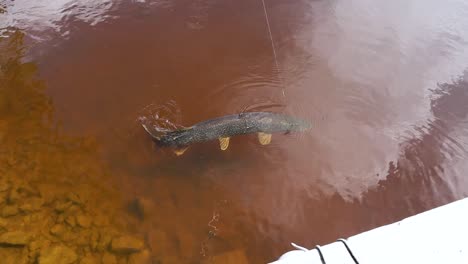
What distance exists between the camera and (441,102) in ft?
17.1

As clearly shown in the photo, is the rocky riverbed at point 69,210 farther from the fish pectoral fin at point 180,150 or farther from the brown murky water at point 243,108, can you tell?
the fish pectoral fin at point 180,150

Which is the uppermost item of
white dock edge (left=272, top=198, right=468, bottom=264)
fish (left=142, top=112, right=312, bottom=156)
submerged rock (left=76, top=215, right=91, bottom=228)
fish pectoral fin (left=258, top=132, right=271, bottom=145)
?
white dock edge (left=272, top=198, right=468, bottom=264)

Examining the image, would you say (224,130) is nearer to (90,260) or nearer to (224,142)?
(224,142)

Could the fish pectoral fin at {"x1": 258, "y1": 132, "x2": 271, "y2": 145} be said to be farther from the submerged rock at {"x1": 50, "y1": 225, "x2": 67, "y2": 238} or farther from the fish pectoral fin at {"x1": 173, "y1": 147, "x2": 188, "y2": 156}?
the submerged rock at {"x1": 50, "y1": 225, "x2": 67, "y2": 238}

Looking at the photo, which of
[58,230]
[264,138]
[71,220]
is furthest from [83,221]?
[264,138]

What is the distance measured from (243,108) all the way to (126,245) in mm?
2267

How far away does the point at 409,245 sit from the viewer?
8.15 ft

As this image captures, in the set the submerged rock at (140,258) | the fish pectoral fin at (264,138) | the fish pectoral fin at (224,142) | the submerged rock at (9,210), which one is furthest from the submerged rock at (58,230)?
the fish pectoral fin at (264,138)

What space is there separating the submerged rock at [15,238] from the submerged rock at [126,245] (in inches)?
35.2

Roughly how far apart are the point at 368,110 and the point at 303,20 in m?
2.17

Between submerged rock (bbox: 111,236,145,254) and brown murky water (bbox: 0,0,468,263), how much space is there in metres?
0.09

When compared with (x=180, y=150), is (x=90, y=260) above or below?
below

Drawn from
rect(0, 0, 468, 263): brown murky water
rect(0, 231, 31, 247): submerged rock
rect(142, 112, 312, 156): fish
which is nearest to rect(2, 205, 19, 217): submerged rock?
rect(0, 231, 31, 247): submerged rock

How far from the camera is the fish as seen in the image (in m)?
4.10
